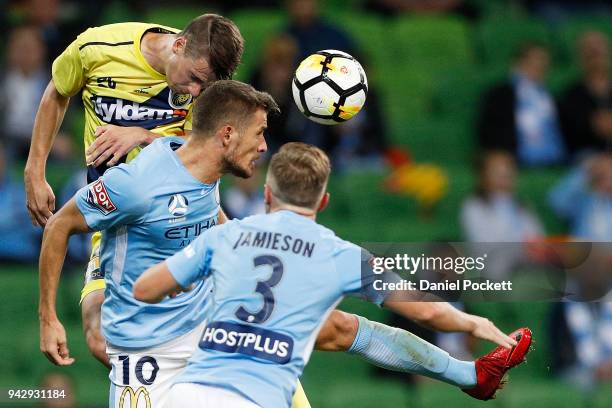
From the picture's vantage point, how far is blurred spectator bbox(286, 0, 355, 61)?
11391 mm

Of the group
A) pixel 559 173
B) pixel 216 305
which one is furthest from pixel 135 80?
pixel 559 173

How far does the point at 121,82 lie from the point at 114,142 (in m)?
0.34

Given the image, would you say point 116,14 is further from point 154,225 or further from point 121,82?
point 154,225

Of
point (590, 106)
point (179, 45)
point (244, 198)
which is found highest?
point (179, 45)

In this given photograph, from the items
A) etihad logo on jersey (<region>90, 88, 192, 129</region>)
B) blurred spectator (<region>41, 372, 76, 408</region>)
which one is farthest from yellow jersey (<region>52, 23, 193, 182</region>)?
blurred spectator (<region>41, 372, 76, 408</region>)

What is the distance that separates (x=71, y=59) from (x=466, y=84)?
625 centimetres

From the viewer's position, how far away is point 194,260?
5.09 m

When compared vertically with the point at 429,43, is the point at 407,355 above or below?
below

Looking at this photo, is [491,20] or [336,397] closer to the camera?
[336,397]

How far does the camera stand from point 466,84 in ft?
39.1

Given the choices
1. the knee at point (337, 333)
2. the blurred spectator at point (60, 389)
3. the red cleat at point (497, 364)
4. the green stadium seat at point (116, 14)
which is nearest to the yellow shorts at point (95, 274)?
the knee at point (337, 333)

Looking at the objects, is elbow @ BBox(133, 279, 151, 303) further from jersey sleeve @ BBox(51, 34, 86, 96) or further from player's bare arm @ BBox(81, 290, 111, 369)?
jersey sleeve @ BBox(51, 34, 86, 96)

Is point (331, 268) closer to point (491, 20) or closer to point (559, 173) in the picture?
point (559, 173)

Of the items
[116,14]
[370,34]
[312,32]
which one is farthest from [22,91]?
[370,34]
